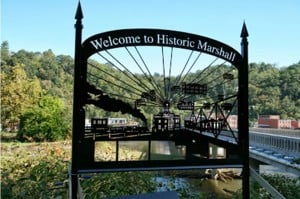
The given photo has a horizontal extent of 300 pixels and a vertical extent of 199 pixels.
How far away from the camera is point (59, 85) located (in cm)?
3108

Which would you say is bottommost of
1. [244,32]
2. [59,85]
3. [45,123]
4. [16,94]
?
[45,123]

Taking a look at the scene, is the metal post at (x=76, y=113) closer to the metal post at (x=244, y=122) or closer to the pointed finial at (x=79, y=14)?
the pointed finial at (x=79, y=14)

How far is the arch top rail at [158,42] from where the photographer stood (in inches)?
135

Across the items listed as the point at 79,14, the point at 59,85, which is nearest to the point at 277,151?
the point at 79,14

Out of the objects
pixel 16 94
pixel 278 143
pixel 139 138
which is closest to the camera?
pixel 139 138

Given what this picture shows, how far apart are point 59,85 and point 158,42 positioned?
28.8 metres

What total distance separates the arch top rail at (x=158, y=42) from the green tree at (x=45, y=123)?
1267 centimetres

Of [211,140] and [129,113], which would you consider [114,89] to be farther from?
[211,140]

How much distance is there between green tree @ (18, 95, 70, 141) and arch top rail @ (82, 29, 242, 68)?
12666 mm

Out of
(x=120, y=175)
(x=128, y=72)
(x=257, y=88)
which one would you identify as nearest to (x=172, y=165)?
(x=128, y=72)

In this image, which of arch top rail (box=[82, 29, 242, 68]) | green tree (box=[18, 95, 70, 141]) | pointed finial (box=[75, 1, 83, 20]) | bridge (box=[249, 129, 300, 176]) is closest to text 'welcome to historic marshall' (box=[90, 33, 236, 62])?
arch top rail (box=[82, 29, 242, 68])

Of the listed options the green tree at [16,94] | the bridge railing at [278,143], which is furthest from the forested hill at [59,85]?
the bridge railing at [278,143]

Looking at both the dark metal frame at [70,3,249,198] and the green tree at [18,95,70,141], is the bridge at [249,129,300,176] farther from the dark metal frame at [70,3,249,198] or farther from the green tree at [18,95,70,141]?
the green tree at [18,95,70,141]

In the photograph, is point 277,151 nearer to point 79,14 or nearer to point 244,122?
point 244,122
